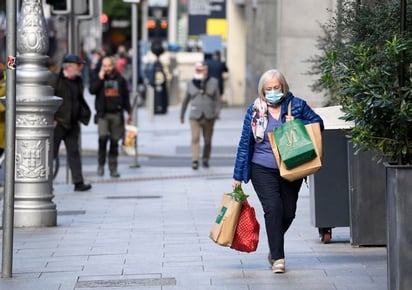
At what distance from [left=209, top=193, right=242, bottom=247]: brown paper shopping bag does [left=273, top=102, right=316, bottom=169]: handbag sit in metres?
0.56

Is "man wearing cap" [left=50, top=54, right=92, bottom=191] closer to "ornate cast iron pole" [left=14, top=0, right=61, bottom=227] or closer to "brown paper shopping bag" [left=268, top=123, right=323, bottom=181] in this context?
"ornate cast iron pole" [left=14, top=0, right=61, bottom=227]

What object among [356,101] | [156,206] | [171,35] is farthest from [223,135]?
[171,35]

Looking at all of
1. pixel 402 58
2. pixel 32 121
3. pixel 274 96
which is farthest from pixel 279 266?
pixel 32 121

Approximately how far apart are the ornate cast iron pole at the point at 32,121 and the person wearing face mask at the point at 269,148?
3.79 m

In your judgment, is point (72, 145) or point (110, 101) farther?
point (110, 101)

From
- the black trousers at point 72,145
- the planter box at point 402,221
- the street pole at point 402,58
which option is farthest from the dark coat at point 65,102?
the planter box at point 402,221

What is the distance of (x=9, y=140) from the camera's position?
9.48 meters

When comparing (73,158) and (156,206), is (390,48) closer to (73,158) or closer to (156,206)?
(156,206)

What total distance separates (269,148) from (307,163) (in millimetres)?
378

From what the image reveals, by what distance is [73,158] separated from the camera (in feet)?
57.0

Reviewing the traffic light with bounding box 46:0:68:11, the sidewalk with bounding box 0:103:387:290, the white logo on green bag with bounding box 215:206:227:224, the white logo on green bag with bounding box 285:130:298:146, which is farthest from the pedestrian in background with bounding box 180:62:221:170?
the white logo on green bag with bounding box 285:130:298:146

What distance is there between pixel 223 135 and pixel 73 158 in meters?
12.8

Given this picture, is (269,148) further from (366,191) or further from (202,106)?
(202,106)

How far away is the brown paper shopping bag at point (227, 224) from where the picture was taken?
9.88 m
